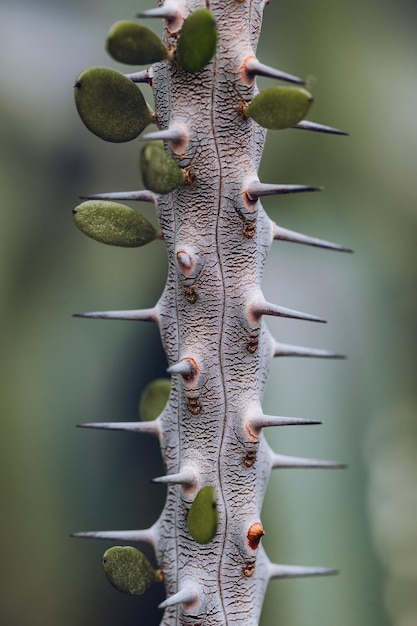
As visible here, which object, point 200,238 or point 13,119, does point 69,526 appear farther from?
point 200,238

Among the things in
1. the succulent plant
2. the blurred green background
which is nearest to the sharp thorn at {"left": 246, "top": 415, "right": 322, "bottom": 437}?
the succulent plant

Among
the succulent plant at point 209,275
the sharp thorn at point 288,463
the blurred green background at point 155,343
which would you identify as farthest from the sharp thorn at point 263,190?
the blurred green background at point 155,343

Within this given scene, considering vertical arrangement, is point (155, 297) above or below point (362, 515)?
above

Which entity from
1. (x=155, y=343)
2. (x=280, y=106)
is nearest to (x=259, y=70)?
(x=280, y=106)

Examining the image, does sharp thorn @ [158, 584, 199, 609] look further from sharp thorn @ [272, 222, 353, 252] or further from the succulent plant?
sharp thorn @ [272, 222, 353, 252]

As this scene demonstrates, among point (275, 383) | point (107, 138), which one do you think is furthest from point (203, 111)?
point (275, 383)

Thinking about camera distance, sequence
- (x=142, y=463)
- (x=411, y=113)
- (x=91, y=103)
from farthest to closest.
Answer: (x=411, y=113), (x=142, y=463), (x=91, y=103)
